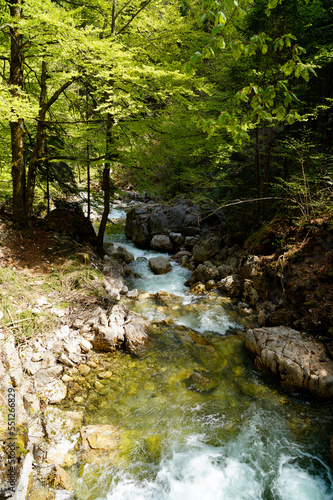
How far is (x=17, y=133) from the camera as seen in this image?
7.26m

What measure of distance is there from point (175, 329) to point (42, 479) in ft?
A: 13.5

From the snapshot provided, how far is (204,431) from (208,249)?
7.78 meters

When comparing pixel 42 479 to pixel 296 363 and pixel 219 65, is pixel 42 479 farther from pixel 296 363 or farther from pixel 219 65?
pixel 219 65

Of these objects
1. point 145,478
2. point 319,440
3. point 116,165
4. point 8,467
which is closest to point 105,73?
point 116,165

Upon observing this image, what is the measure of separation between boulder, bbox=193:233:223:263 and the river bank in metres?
3.96

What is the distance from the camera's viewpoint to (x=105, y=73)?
17.5 ft

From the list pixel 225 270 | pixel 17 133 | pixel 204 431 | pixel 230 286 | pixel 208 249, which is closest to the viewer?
pixel 204 431

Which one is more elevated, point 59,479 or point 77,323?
point 77,323

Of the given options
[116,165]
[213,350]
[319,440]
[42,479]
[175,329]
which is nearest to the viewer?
[42,479]

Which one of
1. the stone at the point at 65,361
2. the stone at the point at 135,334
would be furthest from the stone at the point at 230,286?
the stone at the point at 65,361

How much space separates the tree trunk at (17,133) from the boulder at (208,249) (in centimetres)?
672

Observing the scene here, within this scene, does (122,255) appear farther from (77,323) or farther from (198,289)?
(77,323)

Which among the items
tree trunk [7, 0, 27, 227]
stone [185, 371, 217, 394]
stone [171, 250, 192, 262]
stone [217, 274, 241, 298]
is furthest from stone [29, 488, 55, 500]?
stone [171, 250, 192, 262]

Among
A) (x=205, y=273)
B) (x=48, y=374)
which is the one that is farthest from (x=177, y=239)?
(x=48, y=374)
